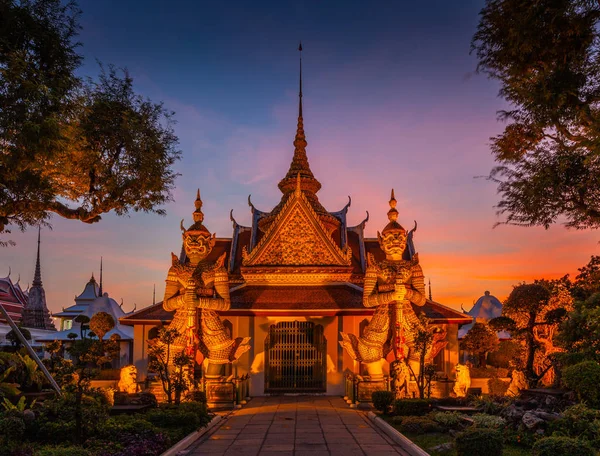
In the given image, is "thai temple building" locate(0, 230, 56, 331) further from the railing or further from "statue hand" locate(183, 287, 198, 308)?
the railing

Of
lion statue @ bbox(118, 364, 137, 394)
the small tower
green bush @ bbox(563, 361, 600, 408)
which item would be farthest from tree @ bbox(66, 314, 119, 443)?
the small tower

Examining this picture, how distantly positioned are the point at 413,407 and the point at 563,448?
513 cm

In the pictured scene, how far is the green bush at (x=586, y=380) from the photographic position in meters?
8.97

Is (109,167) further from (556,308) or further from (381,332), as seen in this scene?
(556,308)

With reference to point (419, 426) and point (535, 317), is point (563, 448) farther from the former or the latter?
point (535, 317)

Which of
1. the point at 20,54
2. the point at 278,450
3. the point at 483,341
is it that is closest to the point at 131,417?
the point at 278,450

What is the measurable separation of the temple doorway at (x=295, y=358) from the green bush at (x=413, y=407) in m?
5.73

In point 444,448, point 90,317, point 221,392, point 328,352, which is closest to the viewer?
point 444,448

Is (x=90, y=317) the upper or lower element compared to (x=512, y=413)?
upper

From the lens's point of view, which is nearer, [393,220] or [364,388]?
[364,388]

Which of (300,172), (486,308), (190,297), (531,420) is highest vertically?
(300,172)

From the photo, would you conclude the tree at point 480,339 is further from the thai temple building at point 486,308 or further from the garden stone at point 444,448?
the garden stone at point 444,448

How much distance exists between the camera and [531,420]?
336 inches

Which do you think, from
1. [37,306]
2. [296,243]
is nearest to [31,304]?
[37,306]
